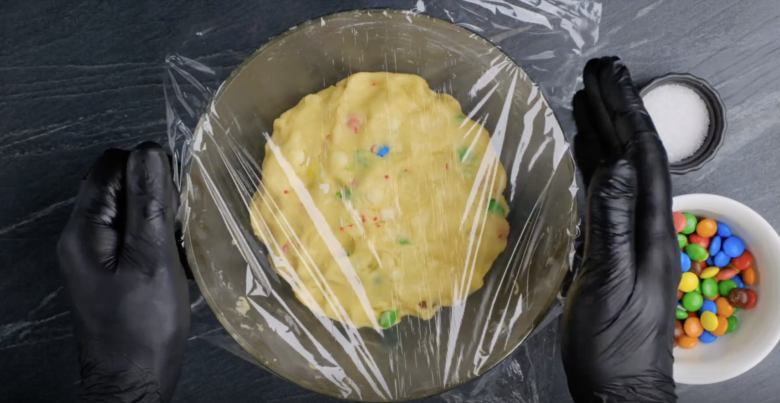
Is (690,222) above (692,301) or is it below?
above

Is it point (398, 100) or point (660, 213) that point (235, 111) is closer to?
point (398, 100)

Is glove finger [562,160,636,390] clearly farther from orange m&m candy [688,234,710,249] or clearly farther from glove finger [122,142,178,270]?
glove finger [122,142,178,270]

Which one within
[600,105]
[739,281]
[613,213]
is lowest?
[739,281]

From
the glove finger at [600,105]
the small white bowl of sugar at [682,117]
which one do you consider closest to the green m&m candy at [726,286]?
the small white bowl of sugar at [682,117]

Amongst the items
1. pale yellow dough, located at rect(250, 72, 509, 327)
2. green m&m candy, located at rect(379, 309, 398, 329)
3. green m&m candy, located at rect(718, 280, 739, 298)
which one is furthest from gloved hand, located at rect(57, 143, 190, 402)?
green m&m candy, located at rect(718, 280, 739, 298)

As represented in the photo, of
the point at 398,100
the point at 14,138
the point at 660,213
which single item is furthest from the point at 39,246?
the point at 660,213

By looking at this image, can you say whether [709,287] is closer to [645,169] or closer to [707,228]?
[707,228]

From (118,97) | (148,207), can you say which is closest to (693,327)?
(148,207)
